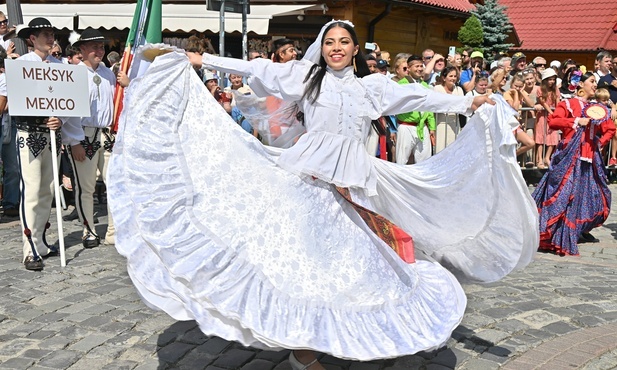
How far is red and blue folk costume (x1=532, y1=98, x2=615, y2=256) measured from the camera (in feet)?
27.3

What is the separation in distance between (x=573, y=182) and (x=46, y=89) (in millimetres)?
5674

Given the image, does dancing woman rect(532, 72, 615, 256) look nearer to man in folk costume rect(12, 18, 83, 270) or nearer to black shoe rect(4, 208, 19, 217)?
man in folk costume rect(12, 18, 83, 270)

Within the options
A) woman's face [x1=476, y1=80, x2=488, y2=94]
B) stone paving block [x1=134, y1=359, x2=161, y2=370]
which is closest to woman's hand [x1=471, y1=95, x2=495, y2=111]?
stone paving block [x1=134, y1=359, x2=161, y2=370]

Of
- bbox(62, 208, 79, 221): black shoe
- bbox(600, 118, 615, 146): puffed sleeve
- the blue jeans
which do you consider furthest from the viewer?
the blue jeans

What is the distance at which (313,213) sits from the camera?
4070mm

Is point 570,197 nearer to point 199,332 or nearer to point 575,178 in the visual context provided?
point 575,178

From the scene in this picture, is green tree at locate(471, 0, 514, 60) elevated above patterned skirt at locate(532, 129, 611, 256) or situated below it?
above

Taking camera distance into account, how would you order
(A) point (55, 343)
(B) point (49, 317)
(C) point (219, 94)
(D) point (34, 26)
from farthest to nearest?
(C) point (219, 94) < (D) point (34, 26) < (B) point (49, 317) < (A) point (55, 343)

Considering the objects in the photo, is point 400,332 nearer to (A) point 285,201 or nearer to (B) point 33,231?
(A) point 285,201

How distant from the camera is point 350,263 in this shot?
396cm

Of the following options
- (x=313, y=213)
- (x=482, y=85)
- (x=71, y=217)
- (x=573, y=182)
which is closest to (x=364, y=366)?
(x=313, y=213)

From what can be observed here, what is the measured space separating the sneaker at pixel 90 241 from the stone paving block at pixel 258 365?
364 cm

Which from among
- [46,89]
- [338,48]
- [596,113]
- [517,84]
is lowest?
[596,113]

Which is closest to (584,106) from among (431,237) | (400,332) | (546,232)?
(546,232)
